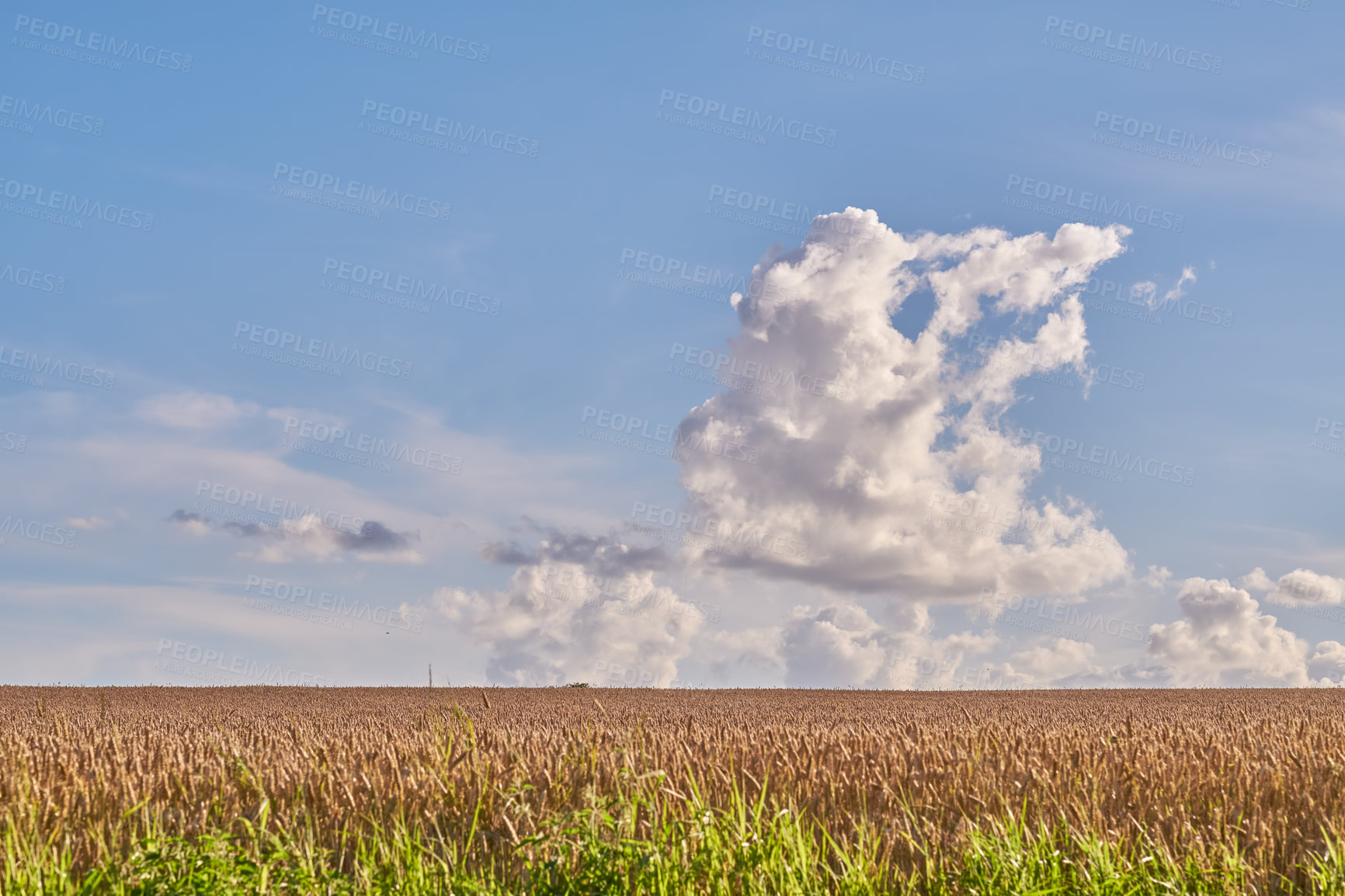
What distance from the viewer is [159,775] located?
7.65 meters

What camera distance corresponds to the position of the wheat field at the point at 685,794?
5.20 m

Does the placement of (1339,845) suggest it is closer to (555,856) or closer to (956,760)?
(956,760)

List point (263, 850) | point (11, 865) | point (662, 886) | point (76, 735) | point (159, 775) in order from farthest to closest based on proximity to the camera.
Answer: point (76, 735) → point (159, 775) → point (263, 850) → point (11, 865) → point (662, 886)

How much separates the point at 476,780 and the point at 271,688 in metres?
31.0

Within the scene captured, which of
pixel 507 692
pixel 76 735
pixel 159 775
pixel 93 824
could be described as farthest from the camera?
pixel 507 692

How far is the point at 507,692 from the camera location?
33844mm

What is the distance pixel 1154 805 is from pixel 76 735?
12227 mm

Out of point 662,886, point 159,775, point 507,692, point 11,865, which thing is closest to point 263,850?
point 11,865

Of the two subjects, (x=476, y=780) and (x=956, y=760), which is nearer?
(x=476, y=780)

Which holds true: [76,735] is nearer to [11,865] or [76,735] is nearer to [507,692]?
[11,865]

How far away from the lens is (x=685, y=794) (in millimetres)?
6711

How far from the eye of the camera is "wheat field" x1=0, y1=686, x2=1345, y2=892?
5.20 metres

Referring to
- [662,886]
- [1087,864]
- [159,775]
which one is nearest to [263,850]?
[662,886]

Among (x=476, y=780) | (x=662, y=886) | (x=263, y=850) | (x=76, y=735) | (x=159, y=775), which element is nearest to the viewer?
(x=662, y=886)
